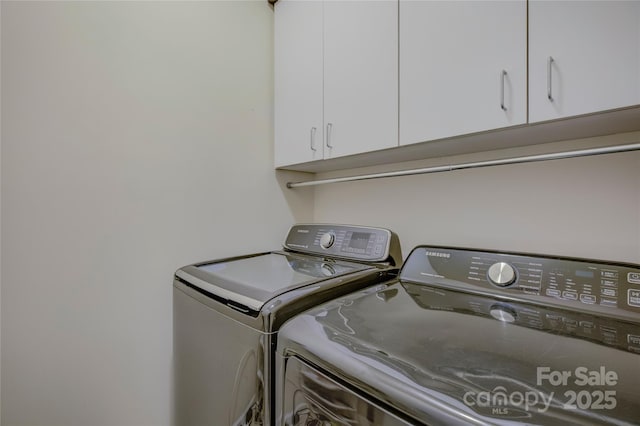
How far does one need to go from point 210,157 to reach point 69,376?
100 centimetres

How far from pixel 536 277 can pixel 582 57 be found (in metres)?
0.55

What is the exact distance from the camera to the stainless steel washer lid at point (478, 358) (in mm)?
392

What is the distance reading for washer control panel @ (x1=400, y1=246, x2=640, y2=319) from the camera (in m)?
0.70

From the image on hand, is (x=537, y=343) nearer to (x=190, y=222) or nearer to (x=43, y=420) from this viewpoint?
(x=190, y=222)

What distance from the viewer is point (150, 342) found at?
1.24 meters

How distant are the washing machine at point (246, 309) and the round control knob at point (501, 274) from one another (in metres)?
0.34

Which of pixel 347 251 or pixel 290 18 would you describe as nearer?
pixel 347 251

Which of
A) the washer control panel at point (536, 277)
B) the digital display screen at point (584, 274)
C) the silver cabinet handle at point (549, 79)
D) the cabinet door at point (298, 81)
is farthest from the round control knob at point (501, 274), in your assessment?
the cabinet door at point (298, 81)

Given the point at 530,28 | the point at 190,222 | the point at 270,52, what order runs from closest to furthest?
the point at 530,28 → the point at 190,222 → the point at 270,52

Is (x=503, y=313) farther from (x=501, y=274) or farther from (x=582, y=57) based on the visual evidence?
(x=582, y=57)

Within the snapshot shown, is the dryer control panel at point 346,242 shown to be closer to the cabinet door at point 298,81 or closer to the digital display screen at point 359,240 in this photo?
the digital display screen at point 359,240

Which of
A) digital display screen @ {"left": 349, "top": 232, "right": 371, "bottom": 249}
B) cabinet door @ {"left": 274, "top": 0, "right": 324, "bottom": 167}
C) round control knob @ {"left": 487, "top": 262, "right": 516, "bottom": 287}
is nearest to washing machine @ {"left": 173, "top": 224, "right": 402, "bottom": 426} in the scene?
digital display screen @ {"left": 349, "top": 232, "right": 371, "bottom": 249}

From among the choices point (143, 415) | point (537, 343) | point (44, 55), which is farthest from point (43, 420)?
point (537, 343)

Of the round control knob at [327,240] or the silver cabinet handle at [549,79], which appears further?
the round control knob at [327,240]
